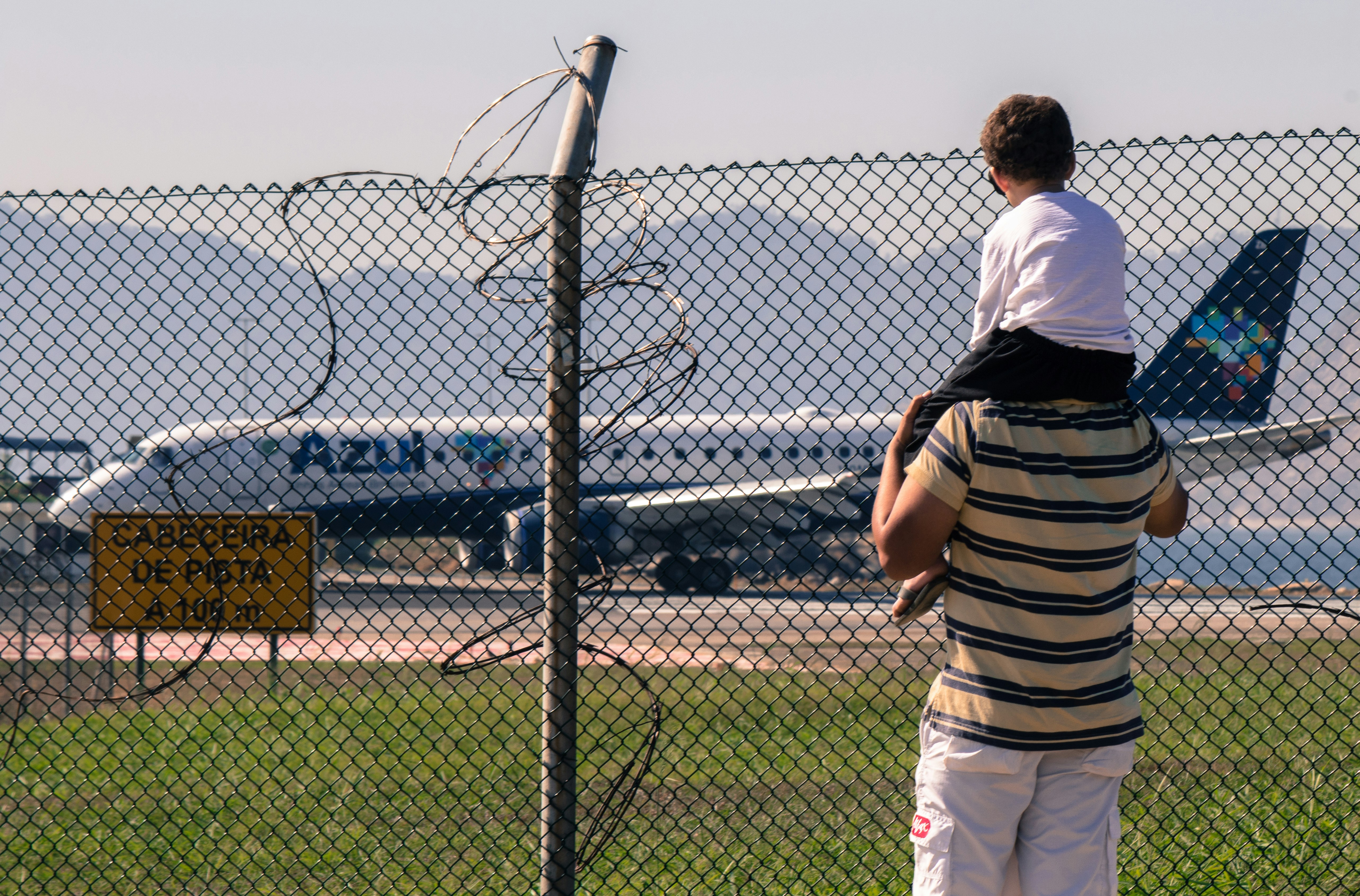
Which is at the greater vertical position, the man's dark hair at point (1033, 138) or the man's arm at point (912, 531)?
the man's dark hair at point (1033, 138)

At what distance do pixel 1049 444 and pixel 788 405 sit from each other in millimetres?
1813

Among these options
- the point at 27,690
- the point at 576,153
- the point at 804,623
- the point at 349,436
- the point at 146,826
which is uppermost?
the point at 576,153

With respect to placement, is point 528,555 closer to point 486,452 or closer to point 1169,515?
point 486,452

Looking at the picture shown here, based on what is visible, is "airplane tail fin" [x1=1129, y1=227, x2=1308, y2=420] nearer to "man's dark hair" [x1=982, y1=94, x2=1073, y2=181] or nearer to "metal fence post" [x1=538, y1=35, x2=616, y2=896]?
"man's dark hair" [x1=982, y1=94, x2=1073, y2=181]

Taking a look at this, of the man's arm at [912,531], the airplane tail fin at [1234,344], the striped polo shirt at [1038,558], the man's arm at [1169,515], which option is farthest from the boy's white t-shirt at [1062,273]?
the airplane tail fin at [1234,344]

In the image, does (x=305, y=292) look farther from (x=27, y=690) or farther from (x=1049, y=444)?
(x=1049, y=444)

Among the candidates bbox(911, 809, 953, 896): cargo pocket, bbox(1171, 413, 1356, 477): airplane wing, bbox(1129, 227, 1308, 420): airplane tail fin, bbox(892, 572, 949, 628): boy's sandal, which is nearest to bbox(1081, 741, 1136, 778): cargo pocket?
bbox(911, 809, 953, 896): cargo pocket

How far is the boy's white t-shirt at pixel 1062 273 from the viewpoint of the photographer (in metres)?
2.14

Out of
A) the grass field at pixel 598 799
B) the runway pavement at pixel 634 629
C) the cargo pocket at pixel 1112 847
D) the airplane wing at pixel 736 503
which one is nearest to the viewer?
the cargo pocket at pixel 1112 847

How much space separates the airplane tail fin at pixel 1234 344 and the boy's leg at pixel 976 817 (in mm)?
3181

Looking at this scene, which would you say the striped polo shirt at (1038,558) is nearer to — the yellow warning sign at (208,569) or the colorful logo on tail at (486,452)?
the yellow warning sign at (208,569)

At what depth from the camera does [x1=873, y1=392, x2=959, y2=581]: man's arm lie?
216cm

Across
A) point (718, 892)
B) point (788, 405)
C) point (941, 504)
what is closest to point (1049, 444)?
point (941, 504)

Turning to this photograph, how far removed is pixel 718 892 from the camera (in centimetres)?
418
